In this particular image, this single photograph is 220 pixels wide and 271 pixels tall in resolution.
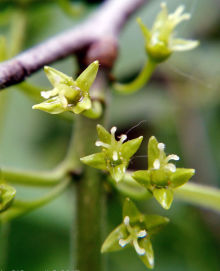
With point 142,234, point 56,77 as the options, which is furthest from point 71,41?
point 142,234

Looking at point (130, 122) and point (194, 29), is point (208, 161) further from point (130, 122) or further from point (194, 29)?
point (194, 29)

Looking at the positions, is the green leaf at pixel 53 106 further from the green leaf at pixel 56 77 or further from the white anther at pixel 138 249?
the white anther at pixel 138 249

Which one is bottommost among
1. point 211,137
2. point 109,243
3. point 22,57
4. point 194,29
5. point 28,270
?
point 109,243

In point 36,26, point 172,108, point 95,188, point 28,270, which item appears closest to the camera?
point 95,188

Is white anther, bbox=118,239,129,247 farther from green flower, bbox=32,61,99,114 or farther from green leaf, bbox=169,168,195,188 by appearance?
green flower, bbox=32,61,99,114

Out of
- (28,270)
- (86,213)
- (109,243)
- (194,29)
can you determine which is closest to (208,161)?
(194,29)

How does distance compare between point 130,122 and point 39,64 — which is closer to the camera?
point 39,64
